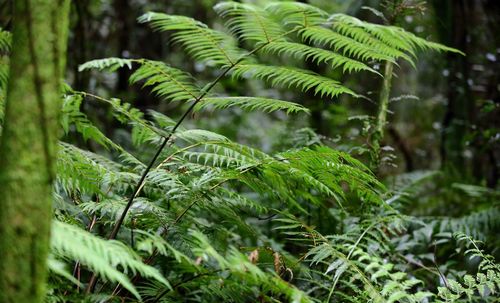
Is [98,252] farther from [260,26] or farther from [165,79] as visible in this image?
[260,26]

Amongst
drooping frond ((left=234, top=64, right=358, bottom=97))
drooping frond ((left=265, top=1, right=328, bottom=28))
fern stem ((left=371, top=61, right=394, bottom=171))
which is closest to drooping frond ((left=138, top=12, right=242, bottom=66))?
drooping frond ((left=234, top=64, right=358, bottom=97))

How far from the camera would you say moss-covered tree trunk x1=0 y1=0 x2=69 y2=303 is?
112cm

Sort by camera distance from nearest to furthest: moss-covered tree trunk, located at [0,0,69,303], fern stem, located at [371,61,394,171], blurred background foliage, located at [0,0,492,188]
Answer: moss-covered tree trunk, located at [0,0,69,303] < fern stem, located at [371,61,394,171] < blurred background foliage, located at [0,0,492,188]

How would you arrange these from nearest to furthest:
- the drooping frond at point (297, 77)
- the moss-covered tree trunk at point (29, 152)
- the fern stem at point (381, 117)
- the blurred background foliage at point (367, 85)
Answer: the moss-covered tree trunk at point (29, 152) → the drooping frond at point (297, 77) → the fern stem at point (381, 117) → the blurred background foliage at point (367, 85)

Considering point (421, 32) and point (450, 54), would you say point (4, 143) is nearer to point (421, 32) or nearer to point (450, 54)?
point (421, 32)

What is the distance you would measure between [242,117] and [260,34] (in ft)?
15.3

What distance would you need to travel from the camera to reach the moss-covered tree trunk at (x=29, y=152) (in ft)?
3.69

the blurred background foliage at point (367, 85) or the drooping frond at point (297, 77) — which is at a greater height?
the drooping frond at point (297, 77)

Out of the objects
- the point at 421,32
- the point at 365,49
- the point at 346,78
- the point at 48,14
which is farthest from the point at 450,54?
the point at 48,14

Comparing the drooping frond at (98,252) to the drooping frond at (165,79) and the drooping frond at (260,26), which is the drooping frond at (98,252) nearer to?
the drooping frond at (165,79)

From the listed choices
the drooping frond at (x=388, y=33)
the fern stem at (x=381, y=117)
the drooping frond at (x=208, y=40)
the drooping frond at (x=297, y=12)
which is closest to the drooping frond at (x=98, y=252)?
the drooping frond at (x=208, y=40)

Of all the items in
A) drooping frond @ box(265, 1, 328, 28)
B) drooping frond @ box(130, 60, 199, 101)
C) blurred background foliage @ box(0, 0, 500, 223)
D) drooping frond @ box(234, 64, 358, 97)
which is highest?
drooping frond @ box(265, 1, 328, 28)

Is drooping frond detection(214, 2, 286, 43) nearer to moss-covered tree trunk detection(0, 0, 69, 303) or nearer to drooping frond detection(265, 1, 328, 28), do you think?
drooping frond detection(265, 1, 328, 28)

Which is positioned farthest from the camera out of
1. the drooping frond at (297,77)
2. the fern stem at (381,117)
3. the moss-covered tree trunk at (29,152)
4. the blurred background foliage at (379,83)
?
the blurred background foliage at (379,83)
